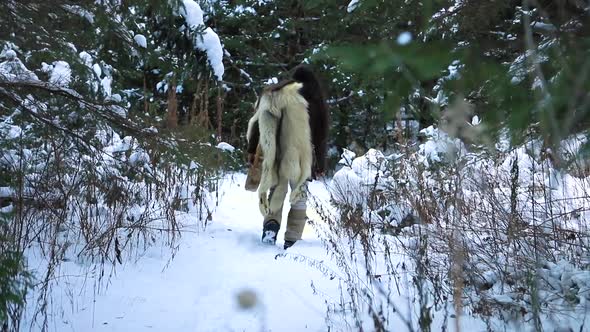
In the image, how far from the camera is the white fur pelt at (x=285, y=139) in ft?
19.4

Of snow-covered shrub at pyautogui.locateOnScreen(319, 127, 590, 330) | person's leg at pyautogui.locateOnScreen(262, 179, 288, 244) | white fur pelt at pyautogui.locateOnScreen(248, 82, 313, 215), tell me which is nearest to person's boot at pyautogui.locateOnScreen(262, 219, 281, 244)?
person's leg at pyautogui.locateOnScreen(262, 179, 288, 244)

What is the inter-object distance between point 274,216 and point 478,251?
2.60 metres

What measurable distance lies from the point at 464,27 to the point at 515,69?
3.25ft

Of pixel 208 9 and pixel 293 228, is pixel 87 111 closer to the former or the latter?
pixel 293 228

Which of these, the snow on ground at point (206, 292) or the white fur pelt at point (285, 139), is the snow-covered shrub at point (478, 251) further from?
the white fur pelt at point (285, 139)

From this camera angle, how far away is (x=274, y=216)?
6.15 m

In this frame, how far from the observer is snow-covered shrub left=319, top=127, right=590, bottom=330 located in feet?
10.5

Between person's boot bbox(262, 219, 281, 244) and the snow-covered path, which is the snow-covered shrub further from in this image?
person's boot bbox(262, 219, 281, 244)

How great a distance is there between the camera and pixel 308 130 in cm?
601

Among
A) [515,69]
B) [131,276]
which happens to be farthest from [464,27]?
[131,276]

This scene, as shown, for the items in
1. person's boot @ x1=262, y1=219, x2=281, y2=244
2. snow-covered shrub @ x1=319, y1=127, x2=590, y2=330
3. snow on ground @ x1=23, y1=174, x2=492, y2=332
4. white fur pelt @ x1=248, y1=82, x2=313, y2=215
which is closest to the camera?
snow-covered shrub @ x1=319, y1=127, x2=590, y2=330

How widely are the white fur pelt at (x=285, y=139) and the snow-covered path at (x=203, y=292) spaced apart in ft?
2.26

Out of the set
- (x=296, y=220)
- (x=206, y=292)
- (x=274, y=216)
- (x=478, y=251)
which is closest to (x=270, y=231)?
(x=274, y=216)

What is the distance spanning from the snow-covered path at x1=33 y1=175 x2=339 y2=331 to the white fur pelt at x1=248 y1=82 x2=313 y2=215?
69 cm
